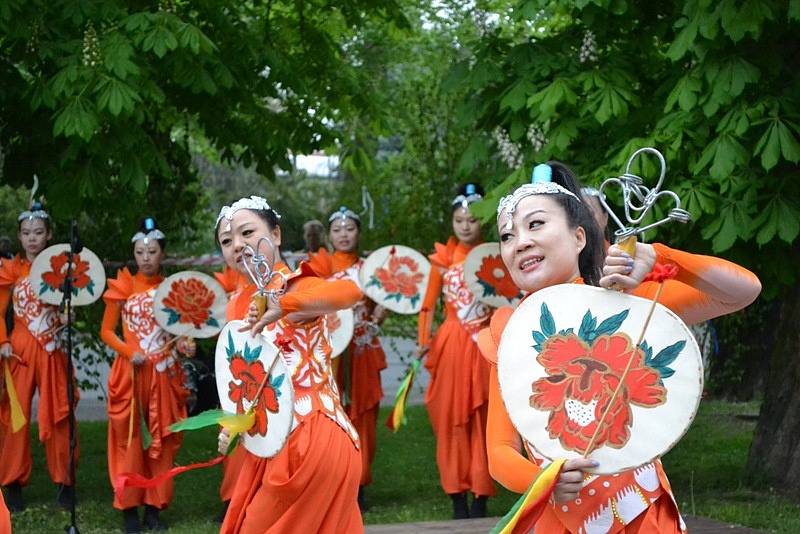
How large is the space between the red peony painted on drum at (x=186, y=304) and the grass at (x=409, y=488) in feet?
4.43

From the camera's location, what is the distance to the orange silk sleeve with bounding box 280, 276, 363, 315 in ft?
16.9

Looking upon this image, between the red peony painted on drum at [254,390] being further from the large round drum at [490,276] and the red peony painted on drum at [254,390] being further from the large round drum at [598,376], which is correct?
the large round drum at [490,276]

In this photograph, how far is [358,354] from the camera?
405 inches

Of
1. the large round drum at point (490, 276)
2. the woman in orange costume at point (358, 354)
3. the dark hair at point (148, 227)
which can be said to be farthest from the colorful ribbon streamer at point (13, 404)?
the large round drum at point (490, 276)

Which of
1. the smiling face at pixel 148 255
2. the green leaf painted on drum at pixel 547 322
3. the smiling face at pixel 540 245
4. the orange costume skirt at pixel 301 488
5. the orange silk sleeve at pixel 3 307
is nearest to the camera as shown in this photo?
the green leaf painted on drum at pixel 547 322

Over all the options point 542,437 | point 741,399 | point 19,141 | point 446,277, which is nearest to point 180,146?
Answer: point 19,141

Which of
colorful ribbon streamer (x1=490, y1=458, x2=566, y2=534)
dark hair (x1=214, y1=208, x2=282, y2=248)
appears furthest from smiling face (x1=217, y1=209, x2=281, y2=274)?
colorful ribbon streamer (x1=490, y1=458, x2=566, y2=534)

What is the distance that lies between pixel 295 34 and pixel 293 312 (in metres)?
6.75

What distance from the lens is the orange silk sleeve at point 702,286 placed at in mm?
3566

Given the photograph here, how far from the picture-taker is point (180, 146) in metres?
12.1

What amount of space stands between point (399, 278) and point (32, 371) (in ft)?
8.85

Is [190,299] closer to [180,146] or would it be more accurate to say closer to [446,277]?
[446,277]

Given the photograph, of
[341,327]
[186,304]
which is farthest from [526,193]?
[186,304]

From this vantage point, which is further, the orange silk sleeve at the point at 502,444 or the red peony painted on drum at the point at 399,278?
the red peony painted on drum at the point at 399,278
